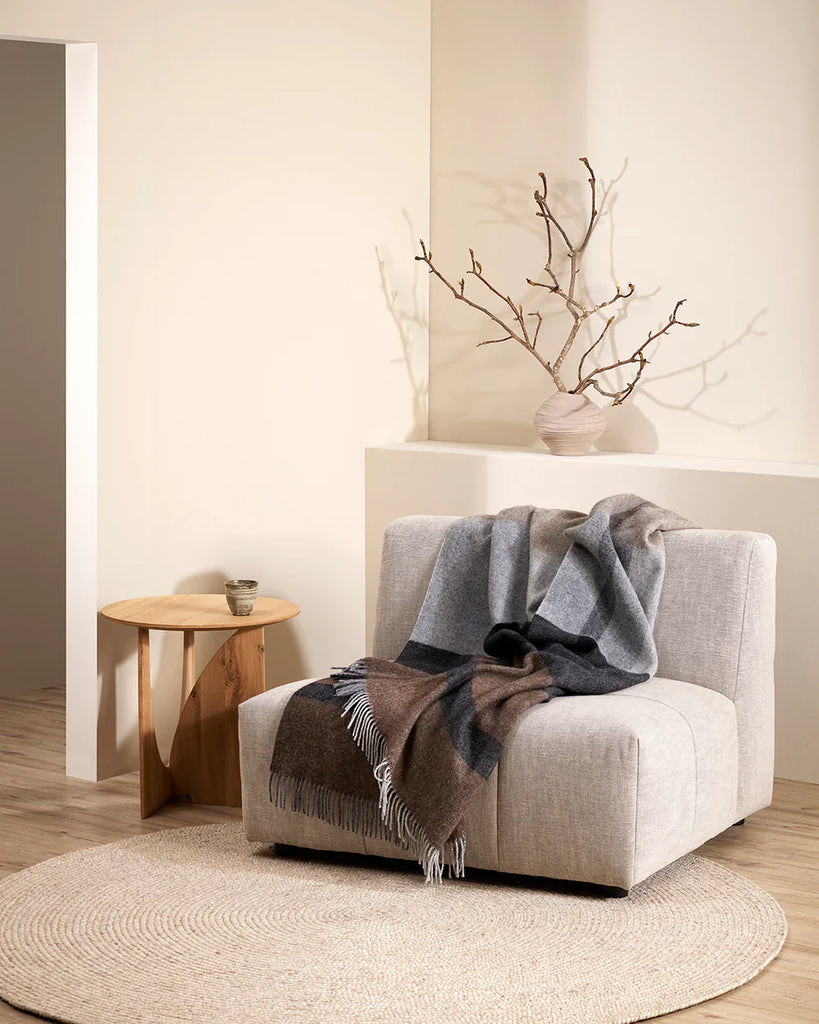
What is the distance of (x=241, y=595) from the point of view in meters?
3.96

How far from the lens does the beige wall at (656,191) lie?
14.6ft

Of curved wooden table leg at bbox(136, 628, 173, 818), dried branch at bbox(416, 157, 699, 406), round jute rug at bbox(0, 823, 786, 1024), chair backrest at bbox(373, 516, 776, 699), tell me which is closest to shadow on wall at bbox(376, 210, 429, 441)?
dried branch at bbox(416, 157, 699, 406)

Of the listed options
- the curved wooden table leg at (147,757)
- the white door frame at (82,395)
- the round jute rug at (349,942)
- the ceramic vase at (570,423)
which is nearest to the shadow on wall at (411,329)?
the ceramic vase at (570,423)

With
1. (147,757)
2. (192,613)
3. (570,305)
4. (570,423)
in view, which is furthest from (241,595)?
(570,305)

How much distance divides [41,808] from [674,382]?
7.73ft

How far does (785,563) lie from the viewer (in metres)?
4.14

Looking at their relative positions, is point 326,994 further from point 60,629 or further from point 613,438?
point 60,629

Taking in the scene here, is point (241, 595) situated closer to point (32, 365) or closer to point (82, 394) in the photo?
point (82, 394)

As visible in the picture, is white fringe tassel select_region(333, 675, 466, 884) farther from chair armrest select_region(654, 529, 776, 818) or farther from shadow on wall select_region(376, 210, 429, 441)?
shadow on wall select_region(376, 210, 429, 441)

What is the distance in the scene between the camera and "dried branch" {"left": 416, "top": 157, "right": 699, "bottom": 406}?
15.4ft

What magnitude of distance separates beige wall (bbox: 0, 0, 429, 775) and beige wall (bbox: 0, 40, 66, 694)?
3.97 ft

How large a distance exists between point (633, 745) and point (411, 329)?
2.34 meters

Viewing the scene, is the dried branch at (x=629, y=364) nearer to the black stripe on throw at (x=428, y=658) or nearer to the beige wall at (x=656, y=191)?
the beige wall at (x=656, y=191)

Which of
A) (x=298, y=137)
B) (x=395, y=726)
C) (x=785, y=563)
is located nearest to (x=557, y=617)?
(x=395, y=726)
